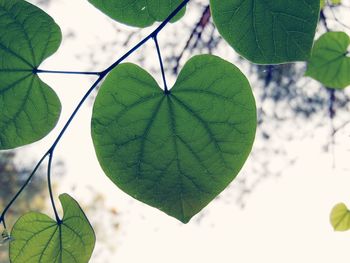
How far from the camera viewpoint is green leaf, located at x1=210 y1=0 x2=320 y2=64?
44 centimetres

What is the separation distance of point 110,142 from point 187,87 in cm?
12

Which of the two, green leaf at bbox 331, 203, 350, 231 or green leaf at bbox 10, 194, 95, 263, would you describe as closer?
green leaf at bbox 10, 194, 95, 263

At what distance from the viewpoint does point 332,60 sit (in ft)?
3.05

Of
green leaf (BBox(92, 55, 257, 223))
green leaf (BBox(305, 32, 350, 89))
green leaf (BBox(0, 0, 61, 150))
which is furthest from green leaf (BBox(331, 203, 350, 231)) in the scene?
green leaf (BBox(0, 0, 61, 150))

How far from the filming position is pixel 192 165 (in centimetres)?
49

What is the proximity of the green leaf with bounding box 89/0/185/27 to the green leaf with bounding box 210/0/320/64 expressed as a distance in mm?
85

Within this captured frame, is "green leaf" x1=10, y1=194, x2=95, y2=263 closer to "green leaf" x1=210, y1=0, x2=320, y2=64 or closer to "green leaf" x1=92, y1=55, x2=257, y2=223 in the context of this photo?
"green leaf" x1=92, y1=55, x2=257, y2=223

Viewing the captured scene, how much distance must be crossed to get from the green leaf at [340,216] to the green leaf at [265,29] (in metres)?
0.89

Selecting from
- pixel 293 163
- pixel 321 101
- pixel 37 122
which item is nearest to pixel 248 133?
pixel 37 122

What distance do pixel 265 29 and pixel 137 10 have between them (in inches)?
6.3

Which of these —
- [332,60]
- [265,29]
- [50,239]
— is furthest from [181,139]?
[332,60]

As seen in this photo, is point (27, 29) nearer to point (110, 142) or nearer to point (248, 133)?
point (110, 142)

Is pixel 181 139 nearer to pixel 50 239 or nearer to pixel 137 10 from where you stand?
pixel 137 10

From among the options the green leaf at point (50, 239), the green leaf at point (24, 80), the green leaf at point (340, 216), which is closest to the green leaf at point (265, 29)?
the green leaf at point (24, 80)
